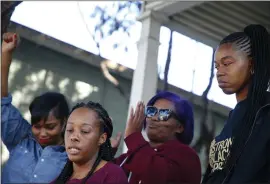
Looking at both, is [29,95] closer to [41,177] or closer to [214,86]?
[214,86]

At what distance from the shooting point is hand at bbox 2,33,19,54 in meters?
4.49

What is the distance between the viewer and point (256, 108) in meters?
3.29

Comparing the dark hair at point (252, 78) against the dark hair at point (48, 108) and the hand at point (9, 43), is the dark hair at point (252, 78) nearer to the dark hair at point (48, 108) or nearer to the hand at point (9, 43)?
the dark hair at point (48, 108)

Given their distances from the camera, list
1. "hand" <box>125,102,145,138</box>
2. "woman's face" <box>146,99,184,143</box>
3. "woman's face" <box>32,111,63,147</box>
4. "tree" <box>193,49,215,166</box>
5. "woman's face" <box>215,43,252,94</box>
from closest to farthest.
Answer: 1. "woman's face" <box>215,43,252,94</box>
2. "hand" <box>125,102,145,138</box>
3. "woman's face" <box>146,99,184,143</box>
4. "woman's face" <box>32,111,63,147</box>
5. "tree" <box>193,49,215,166</box>

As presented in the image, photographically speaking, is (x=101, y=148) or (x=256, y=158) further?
(x=101, y=148)

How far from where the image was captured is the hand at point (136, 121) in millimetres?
3857

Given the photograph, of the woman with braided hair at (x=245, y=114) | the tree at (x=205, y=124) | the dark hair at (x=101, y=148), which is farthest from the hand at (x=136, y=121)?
the tree at (x=205, y=124)

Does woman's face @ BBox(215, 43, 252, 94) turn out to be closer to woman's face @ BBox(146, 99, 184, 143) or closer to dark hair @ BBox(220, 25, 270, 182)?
dark hair @ BBox(220, 25, 270, 182)

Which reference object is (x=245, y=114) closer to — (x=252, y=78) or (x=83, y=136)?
(x=252, y=78)

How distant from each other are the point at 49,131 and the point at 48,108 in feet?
0.53

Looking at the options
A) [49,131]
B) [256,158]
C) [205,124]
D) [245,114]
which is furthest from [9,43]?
[205,124]

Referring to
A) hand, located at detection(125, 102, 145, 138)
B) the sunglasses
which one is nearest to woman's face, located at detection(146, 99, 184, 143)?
the sunglasses

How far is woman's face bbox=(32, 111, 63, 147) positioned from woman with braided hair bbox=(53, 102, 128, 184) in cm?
81

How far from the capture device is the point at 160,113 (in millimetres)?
4074
